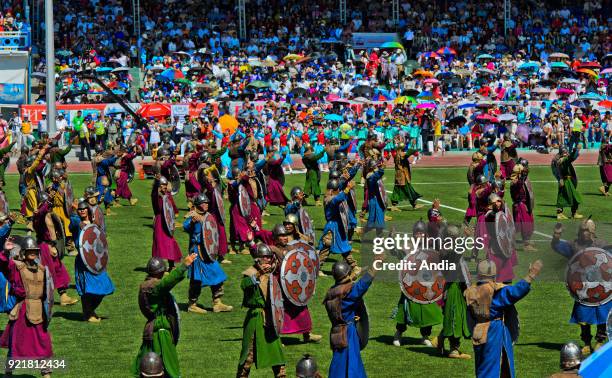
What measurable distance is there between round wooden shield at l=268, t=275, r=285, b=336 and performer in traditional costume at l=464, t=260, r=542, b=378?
2.38 metres

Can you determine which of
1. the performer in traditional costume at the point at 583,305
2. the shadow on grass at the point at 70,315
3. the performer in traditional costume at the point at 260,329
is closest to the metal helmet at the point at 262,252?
the performer in traditional costume at the point at 260,329

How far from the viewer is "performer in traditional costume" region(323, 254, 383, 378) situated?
1561 cm

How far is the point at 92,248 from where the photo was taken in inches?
795

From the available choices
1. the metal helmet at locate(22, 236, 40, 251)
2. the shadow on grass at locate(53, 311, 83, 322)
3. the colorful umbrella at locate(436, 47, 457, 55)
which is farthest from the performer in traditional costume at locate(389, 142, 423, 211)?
the colorful umbrella at locate(436, 47, 457, 55)

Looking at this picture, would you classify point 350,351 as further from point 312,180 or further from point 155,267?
point 312,180

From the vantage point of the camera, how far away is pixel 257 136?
144 ft

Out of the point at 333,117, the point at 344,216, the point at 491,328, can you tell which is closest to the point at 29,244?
the point at 491,328

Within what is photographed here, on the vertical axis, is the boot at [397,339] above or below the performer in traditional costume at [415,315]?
below

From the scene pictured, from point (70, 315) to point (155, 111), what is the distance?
1111 inches

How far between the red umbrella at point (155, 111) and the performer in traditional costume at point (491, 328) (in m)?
34.1

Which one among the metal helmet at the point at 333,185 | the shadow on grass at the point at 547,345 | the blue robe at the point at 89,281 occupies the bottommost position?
the shadow on grass at the point at 547,345

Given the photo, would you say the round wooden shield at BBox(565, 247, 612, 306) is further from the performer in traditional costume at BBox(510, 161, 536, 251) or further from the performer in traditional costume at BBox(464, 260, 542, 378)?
the performer in traditional costume at BBox(510, 161, 536, 251)

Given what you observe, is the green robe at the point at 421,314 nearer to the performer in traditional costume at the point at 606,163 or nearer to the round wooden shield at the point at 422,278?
the round wooden shield at the point at 422,278

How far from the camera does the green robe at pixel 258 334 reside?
53.9 ft
